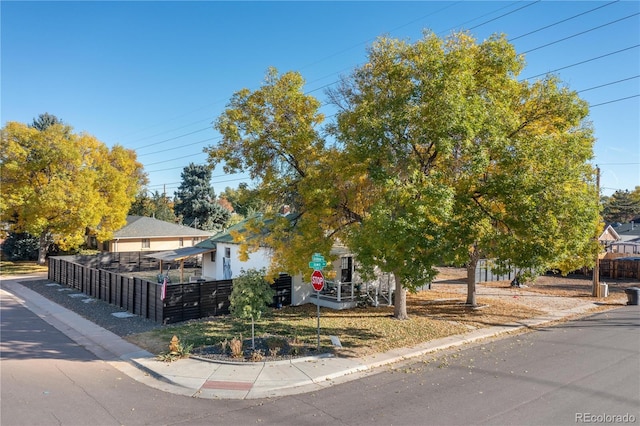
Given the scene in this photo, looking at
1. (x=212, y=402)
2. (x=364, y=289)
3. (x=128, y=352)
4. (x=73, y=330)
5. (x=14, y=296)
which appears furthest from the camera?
(x=14, y=296)

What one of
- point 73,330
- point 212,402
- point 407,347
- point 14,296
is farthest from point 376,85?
point 14,296

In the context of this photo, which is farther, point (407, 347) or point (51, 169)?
point (51, 169)

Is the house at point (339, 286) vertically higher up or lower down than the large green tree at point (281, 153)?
lower down

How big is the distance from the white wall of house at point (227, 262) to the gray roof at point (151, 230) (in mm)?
15450

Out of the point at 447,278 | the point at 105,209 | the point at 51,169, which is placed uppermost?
the point at 51,169

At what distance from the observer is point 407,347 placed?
1332 cm

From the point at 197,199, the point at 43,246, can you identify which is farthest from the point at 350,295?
the point at 197,199

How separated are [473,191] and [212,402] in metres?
9.74

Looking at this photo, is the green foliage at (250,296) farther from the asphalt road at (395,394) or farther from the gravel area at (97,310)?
the gravel area at (97,310)

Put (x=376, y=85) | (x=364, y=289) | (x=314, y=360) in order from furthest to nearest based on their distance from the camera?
(x=364, y=289) → (x=376, y=85) → (x=314, y=360)

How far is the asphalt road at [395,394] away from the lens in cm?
827

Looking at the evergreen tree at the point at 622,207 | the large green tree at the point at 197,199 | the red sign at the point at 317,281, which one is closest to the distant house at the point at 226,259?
the red sign at the point at 317,281

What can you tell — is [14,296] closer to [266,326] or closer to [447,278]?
[266,326]

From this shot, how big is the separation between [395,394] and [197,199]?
149ft
